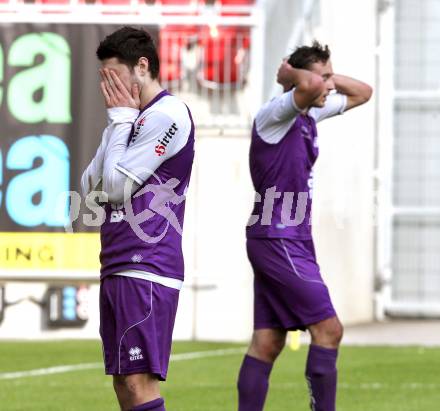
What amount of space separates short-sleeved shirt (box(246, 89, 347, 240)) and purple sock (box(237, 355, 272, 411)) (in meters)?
0.64

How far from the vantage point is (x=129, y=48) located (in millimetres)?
4793

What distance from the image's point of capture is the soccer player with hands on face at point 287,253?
21.4 ft

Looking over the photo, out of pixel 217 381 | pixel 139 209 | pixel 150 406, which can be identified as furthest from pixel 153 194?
pixel 217 381

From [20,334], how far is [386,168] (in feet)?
19.0

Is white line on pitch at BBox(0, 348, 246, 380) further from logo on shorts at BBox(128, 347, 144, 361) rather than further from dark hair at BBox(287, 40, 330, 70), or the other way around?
logo on shorts at BBox(128, 347, 144, 361)

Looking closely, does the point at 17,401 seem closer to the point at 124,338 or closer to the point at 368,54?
the point at 124,338

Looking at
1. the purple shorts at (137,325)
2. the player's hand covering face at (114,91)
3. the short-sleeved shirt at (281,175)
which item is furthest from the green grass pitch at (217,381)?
the player's hand covering face at (114,91)

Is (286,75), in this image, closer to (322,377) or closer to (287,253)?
(287,253)

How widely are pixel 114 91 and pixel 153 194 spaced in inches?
15.4

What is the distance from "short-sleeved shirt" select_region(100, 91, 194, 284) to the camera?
4742mm

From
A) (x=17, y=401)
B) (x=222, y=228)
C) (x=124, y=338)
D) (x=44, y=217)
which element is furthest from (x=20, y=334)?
(x=124, y=338)

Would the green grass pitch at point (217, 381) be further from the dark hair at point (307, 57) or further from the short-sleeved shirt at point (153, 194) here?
the short-sleeved shirt at point (153, 194)

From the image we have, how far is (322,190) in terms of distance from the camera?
1475 centimetres

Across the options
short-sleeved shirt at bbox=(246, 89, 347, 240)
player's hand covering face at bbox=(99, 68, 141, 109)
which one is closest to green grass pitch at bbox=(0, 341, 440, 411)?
short-sleeved shirt at bbox=(246, 89, 347, 240)
